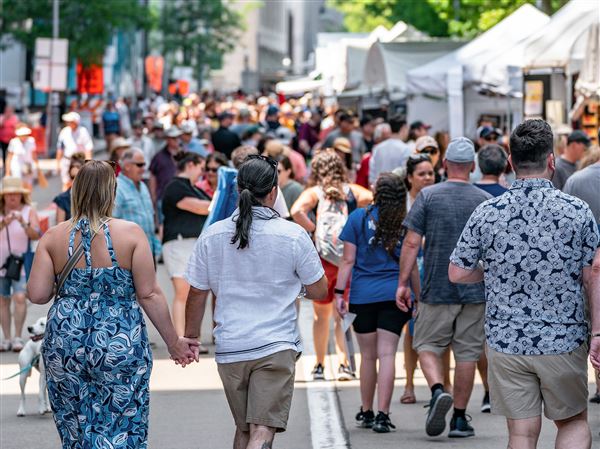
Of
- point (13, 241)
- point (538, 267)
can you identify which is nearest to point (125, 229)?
point (538, 267)

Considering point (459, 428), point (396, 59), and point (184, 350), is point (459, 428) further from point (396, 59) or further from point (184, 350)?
point (396, 59)

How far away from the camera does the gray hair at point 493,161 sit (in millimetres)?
9117

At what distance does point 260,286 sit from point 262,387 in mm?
447

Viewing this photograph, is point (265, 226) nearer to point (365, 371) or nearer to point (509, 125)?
point (365, 371)

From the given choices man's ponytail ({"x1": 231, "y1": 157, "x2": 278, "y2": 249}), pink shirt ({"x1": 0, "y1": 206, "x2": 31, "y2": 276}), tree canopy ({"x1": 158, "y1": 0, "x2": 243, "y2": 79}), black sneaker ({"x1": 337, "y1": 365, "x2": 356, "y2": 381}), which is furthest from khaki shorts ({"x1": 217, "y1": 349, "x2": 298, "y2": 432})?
tree canopy ({"x1": 158, "y1": 0, "x2": 243, "y2": 79})

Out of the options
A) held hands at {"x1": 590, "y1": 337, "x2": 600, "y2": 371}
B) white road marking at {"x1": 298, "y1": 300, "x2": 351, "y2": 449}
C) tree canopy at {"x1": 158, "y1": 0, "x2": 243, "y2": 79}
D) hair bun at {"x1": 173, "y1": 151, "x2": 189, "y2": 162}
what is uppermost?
tree canopy at {"x1": 158, "y1": 0, "x2": 243, "y2": 79}

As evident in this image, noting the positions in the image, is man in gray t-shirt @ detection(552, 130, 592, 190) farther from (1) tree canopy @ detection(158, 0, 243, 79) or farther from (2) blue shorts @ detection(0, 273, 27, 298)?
(1) tree canopy @ detection(158, 0, 243, 79)

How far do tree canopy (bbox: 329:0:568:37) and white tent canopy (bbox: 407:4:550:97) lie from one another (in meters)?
9.34

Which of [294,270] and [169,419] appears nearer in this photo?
[294,270]

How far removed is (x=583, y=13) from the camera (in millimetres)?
18578

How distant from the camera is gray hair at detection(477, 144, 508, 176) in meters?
9.12

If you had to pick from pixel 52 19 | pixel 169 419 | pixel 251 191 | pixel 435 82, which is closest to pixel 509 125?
pixel 435 82

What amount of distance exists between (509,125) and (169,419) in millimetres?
14519

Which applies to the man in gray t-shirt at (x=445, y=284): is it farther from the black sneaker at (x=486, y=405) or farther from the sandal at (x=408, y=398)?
the sandal at (x=408, y=398)
